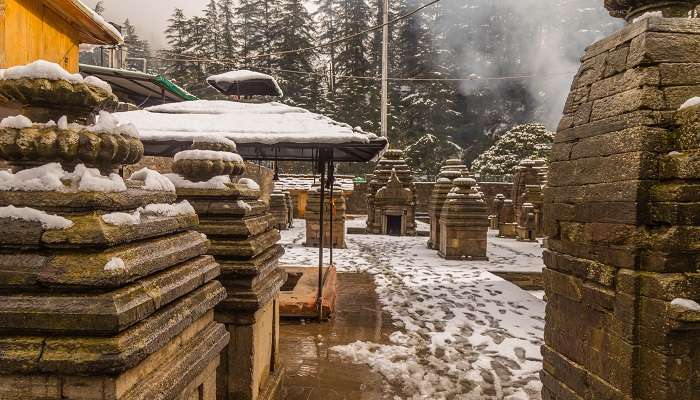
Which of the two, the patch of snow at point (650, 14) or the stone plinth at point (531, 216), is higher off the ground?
the patch of snow at point (650, 14)

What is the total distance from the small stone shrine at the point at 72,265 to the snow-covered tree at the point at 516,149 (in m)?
29.6

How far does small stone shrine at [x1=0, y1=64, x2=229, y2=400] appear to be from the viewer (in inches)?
59.1

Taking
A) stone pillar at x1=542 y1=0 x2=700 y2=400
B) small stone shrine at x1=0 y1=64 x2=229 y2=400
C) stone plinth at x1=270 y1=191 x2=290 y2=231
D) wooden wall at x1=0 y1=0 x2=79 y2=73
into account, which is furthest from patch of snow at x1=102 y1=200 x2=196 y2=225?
stone plinth at x1=270 y1=191 x2=290 y2=231

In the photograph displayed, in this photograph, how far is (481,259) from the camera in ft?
43.1

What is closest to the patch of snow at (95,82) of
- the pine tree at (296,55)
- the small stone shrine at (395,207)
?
the small stone shrine at (395,207)

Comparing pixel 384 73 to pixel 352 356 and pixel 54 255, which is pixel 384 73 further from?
pixel 54 255

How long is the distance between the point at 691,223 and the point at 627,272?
1.75ft

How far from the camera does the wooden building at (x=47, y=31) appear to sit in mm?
6438

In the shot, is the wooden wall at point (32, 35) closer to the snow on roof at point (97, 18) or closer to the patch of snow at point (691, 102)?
the snow on roof at point (97, 18)

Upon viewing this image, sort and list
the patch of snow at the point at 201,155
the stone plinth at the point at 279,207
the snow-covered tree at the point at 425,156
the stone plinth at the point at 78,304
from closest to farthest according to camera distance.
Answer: the stone plinth at the point at 78,304 → the patch of snow at the point at 201,155 → the stone plinth at the point at 279,207 → the snow-covered tree at the point at 425,156

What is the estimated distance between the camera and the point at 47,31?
7.50 m

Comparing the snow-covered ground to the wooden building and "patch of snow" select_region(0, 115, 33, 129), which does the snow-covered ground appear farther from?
the wooden building

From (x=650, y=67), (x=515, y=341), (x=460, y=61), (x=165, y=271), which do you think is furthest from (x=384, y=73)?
(x=165, y=271)

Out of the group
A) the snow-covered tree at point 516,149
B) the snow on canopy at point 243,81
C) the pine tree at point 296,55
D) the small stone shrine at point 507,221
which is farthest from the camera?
the pine tree at point 296,55
